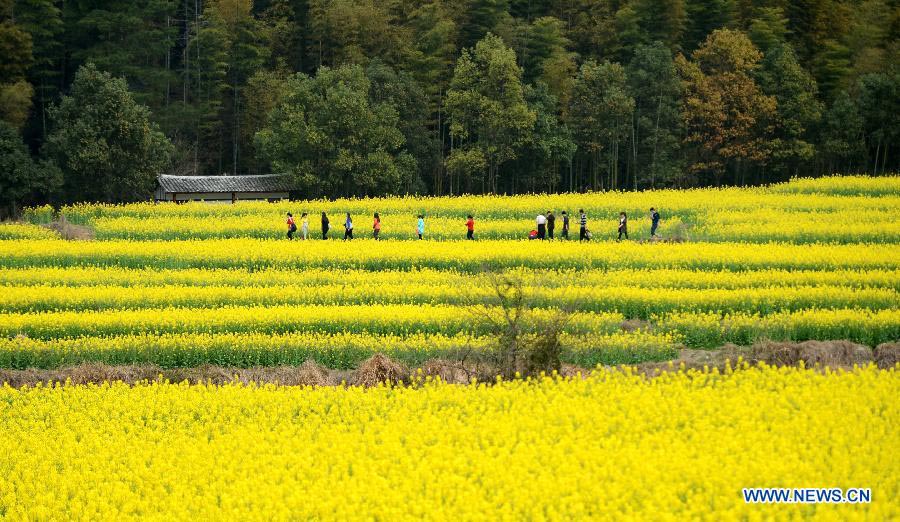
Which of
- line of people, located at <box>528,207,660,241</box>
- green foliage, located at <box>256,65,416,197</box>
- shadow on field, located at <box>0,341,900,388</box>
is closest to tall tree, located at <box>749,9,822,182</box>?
green foliage, located at <box>256,65,416,197</box>

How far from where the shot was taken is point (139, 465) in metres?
13.6

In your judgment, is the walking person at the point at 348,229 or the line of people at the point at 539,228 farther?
the walking person at the point at 348,229

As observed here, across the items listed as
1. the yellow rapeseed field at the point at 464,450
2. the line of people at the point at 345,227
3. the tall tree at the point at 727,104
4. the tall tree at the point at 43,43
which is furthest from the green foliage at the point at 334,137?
the yellow rapeseed field at the point at 464,450

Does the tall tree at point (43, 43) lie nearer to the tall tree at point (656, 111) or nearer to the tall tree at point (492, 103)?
the tall tree at point (492, 103)

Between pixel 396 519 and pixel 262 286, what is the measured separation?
2002 cm

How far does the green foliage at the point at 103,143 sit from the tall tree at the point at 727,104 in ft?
105

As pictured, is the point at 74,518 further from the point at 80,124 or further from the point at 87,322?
the point at 80,124

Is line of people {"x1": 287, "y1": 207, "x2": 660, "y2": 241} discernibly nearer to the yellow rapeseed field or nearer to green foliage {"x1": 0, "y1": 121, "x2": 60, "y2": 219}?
green foliage {"x1": 0, "y1": 121, "x2": 60, "y2": 219}

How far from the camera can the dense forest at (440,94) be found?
179ft

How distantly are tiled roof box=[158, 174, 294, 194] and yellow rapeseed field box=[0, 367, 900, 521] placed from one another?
122ft

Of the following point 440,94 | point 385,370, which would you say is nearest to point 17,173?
point 440,94

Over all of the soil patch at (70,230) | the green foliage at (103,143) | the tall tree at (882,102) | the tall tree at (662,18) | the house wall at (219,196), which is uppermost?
the tall tree at (662,18)

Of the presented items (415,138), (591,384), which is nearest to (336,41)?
(415,138)

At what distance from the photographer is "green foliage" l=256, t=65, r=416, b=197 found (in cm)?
5459
